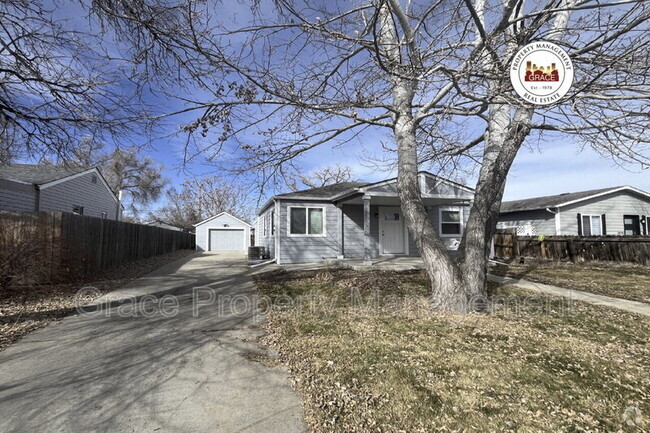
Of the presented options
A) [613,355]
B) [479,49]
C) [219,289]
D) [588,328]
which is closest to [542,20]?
[479,49]

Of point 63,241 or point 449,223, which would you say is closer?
point 63,241

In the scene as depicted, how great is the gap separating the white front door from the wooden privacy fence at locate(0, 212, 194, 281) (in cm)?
1018

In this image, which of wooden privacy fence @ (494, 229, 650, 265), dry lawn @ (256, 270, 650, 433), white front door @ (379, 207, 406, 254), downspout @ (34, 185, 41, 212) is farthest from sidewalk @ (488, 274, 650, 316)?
downspout @ (34, 185, 41, 212)

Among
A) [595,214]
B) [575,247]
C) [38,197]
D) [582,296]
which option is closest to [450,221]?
[575,247]

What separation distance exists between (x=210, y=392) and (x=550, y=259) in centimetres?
1508

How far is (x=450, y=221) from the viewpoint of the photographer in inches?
561

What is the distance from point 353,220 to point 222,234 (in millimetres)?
17373

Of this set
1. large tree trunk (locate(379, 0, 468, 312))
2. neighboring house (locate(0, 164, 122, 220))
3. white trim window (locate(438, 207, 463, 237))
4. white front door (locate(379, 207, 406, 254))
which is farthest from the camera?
white trim window (locate(438, 207, 463, 237))

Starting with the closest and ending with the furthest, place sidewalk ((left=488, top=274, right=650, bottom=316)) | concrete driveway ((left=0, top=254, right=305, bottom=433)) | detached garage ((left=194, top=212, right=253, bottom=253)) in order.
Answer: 1. concrete driveway ((left=0, top=254, right=305, bottom=433))
2. sidewalk ((left=488, top=274, right=650, bottom=316))
3. detached garage ((left=194, top=212, right=253, bottom=253))

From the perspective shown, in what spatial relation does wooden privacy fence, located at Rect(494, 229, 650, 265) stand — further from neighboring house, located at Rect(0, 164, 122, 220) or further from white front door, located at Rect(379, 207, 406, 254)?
neighboring house, located at Rect(0, 164, 122, 220)

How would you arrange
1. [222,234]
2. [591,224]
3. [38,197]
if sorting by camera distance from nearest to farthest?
1. [38,197]
2. [591,224]
3. [222,234]

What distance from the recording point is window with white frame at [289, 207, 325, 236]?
12.7 m

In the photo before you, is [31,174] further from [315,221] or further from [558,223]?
[558,223]

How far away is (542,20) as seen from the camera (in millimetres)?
3332
